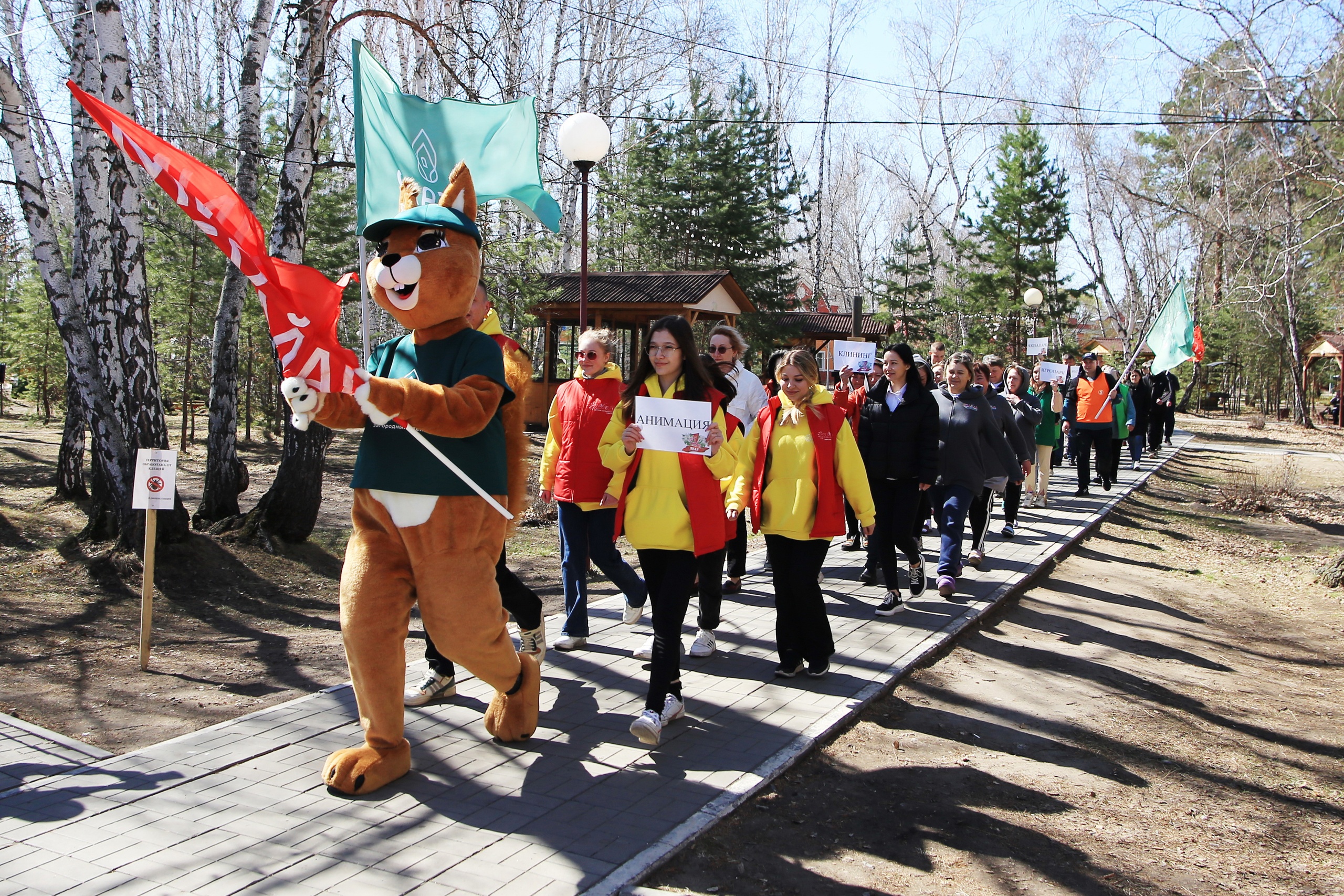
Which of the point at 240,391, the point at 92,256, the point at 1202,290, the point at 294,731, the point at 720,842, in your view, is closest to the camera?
the point at 720,842

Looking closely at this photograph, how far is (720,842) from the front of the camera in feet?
12.4

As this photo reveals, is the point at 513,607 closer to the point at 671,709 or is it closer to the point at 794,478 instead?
the point at 671,709

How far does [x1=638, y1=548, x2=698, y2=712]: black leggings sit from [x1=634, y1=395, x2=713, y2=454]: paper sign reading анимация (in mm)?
515

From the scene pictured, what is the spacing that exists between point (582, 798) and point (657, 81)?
3041 cm

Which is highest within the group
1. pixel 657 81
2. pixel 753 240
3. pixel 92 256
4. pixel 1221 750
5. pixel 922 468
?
pixel 657 81

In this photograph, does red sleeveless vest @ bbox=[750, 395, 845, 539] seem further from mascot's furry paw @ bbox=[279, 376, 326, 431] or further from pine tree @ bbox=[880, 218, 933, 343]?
pine tree @ bbox=[880, 218, 933, 343]

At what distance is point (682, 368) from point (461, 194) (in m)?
1.38

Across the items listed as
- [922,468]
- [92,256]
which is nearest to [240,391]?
[92,256]

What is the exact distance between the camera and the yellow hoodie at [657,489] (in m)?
4.72

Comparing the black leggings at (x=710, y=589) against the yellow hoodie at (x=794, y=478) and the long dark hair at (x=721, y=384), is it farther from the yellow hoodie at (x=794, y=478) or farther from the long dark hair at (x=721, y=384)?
the long dark hair at (x=721, y=384)

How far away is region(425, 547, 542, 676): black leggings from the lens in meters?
5.18

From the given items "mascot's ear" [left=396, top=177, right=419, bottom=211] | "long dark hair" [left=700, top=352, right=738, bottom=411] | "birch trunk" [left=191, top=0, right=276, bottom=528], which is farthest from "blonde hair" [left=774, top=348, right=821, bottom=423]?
"birch trunk" [left=191, top=0, right=276, bottom=528]

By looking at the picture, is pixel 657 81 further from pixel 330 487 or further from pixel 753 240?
pixel 330 487

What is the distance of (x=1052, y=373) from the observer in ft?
45.2
